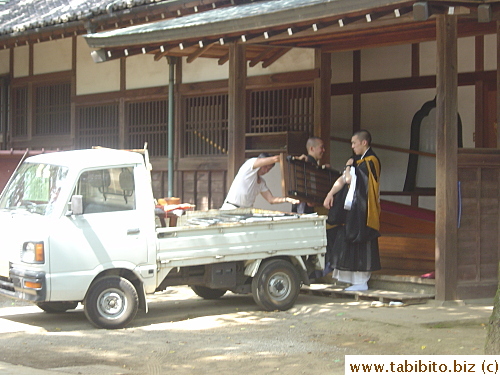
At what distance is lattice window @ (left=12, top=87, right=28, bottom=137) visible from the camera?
17297 mm

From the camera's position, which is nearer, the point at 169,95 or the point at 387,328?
the point at 387,328

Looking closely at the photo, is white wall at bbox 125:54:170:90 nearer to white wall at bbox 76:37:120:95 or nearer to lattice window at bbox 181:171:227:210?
white wall at bbox 76:37:120:95

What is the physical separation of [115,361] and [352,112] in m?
8.33

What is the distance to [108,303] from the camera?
8312 millimetres

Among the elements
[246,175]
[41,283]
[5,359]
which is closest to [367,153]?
[246,175]

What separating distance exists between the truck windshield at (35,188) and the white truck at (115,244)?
0.01m

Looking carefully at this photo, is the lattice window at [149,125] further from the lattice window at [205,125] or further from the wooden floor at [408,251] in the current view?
the wooden floor at [408,251]

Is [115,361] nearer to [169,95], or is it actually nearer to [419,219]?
[419,219]

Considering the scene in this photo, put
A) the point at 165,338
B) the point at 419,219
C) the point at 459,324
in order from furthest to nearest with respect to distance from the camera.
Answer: the point at 419,219
the point at 459,324
the point at 165,338

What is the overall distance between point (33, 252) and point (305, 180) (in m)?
3.91

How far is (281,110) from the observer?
495 inches

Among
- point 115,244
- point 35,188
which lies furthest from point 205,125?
point 115,244

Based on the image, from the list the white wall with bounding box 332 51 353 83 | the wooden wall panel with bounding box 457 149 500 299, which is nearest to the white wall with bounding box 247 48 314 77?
the white wall with bounding box 332 51 353 83

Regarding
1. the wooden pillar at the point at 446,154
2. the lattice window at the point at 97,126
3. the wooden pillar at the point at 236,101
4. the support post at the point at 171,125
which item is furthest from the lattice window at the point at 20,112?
the wooden pillar at the point at 446,154
